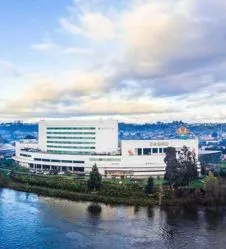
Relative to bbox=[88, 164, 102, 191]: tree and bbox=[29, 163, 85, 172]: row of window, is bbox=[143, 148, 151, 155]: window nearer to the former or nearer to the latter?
bbox=[29, 163, 85, 172]: row of window

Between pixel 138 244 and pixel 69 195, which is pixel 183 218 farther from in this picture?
pixel 69 195

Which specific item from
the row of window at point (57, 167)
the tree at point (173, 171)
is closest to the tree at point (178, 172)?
the tree at point (173, 171)

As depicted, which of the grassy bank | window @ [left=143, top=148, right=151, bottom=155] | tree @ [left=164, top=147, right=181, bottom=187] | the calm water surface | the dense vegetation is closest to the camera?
the calm water surface

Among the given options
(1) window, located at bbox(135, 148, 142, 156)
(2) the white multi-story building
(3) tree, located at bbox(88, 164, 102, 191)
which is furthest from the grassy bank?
(1) window, located at bbox(135, 148, 142, 156)

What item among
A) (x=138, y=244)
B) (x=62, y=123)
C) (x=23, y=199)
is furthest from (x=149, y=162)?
(x=138, y=244)

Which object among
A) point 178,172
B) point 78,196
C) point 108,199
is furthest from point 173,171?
point 78,196

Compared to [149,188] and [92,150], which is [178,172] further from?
[92,150]
